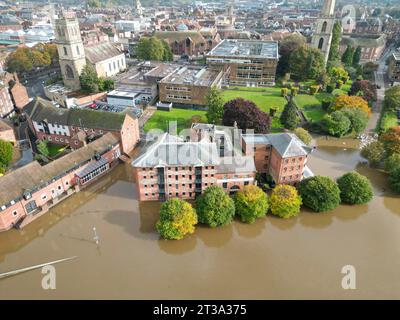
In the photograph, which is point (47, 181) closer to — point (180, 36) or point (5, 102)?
point (5, 102)

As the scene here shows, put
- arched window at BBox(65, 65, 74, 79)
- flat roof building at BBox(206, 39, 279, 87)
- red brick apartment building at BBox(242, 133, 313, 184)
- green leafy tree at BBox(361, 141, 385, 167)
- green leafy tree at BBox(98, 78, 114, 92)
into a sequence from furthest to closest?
flat roof building at BBox(206, 39, 279, 87) < green leafy tree at BBox(98, 78, 114, 92) < arched window at BBox(65, 65, 74, 79) < green leafy tree at BBox(361, 141, 385, 167) < red brick apartment building at BBox(242, 133, 313, 184)

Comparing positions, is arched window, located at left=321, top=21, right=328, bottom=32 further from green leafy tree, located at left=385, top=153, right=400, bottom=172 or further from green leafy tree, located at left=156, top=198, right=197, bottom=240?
green leafy tree, located at left=156, top=198, right=197, bottom=240

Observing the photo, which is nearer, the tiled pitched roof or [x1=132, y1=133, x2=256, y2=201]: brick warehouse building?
[x1=132, y1=133, x2=256, y2=201]: brick warehouse building

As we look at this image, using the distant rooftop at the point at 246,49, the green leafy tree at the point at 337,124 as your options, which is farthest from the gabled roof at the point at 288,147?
the distant rooftop at the point at 246,49

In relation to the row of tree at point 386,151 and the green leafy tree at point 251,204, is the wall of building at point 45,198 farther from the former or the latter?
the row of tree at point 386,151

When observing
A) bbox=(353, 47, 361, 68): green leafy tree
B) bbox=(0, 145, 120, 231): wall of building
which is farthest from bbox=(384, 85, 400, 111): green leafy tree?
bbox=(0, 145, 120, 231): wall of building
